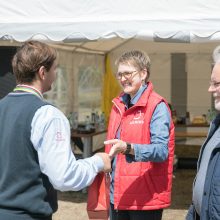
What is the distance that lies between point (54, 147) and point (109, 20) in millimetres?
3259

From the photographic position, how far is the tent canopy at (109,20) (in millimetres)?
4516

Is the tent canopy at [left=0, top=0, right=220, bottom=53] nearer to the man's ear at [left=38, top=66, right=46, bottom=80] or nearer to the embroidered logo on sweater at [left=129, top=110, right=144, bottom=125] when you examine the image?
the embroidered logo on sweater at [left=129, top=110, right=144, bottom=125]

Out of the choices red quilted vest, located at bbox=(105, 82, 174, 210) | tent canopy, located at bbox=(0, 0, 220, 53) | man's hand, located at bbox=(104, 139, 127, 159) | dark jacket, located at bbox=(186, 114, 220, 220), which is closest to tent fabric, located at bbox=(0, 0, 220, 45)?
tent canopy, located at bbox=(0, 0, 220, 53)

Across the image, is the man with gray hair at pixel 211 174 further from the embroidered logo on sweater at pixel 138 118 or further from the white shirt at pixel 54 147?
the white shirt at pixel 54 147

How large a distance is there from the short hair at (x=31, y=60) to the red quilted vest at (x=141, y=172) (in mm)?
778

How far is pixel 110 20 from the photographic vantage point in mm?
4816

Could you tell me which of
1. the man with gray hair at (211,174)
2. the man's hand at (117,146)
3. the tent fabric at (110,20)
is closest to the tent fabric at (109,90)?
the tent fabric at (110,20)

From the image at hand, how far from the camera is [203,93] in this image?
9.51 metres

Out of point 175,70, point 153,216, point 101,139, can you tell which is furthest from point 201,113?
point 153,216

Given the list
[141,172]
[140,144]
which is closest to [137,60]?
[140,144]

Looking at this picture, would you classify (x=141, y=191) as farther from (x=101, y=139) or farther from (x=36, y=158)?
(x=101, y=139)

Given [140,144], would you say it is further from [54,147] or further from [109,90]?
[109,90]

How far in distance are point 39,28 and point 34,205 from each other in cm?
336

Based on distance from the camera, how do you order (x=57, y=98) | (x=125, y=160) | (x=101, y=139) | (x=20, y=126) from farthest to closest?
(x=101, y=139) → (x=57, y=98) → (x=125, y=160) → (x=20, y=126)
